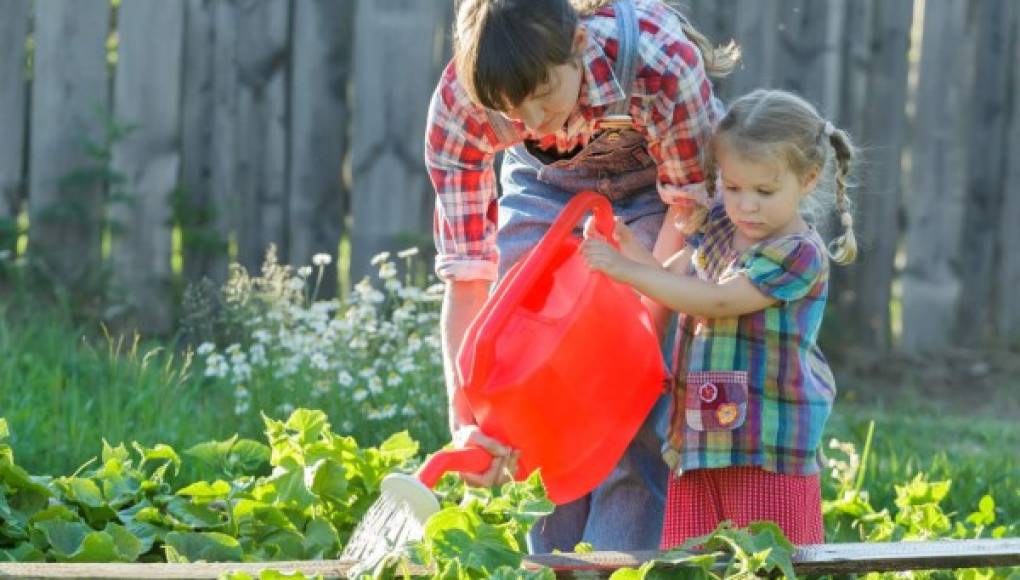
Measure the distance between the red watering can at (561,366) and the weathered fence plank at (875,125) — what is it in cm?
A: 302

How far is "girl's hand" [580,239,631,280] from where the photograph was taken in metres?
2.55

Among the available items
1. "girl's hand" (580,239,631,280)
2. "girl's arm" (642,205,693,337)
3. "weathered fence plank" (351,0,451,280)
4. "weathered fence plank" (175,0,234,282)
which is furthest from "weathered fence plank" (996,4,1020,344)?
"girl's hand" (580,239,631,280)

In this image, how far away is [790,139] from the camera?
257 centimetres

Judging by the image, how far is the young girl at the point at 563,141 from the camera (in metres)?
2.40

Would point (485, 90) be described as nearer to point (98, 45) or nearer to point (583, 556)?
point (583, 556)

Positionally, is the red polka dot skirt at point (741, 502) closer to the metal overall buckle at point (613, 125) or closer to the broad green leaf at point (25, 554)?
the metal overall buckle at point (613, 125)

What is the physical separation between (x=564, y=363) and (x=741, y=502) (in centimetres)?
39

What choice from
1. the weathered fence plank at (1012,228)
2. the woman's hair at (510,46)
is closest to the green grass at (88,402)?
the woman's hair at (510,46)

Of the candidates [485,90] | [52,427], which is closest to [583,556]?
[485,90]

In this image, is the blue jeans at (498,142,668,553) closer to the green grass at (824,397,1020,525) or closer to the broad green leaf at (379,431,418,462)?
the broad green leaf at (379,431,418,462)

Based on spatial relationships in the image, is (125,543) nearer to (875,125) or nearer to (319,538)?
(319,538)

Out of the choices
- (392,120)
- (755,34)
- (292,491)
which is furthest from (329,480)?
(755,34)

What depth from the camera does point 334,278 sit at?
528 centimetres

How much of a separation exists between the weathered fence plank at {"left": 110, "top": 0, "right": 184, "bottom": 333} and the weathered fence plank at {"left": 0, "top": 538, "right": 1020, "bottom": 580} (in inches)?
123
